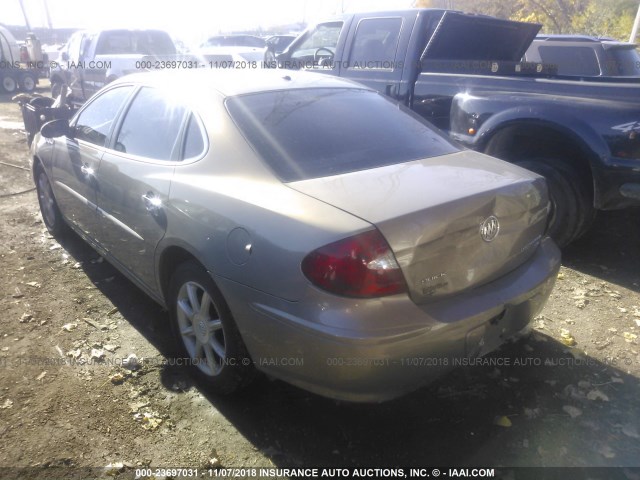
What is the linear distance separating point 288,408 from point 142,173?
163 centimetres

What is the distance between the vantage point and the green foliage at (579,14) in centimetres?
1930

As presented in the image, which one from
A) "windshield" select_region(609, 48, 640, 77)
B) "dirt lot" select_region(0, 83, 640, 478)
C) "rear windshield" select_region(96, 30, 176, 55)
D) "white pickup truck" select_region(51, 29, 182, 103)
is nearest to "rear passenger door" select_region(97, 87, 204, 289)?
"dirt lot" select_region(0, 83, 640, 478)

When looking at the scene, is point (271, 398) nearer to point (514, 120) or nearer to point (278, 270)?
point (278, 270)

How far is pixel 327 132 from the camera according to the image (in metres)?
2.84

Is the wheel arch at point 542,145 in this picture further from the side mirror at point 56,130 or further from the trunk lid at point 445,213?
the side mirror at point 56,130

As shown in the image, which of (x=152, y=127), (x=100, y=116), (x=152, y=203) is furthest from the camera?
(x=100, y=116)

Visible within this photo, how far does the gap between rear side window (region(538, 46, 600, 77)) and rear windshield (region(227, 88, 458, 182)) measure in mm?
4977

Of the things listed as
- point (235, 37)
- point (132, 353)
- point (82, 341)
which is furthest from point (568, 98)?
point (235, 37)

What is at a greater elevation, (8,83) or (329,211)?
(329,211)

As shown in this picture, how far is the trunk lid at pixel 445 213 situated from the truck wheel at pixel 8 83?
20.4 m

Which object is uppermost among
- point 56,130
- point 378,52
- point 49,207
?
point 378,52

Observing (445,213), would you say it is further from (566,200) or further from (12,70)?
(12,70)

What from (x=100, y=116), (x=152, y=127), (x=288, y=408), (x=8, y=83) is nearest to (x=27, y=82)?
(x=8, y=83)

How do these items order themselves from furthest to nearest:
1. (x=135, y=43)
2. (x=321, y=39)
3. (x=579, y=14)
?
(x=579, y=14)
(x=135, y=43)
(x=321, y=39)
